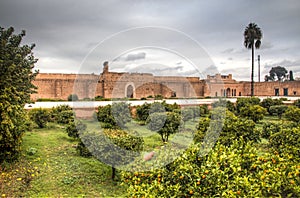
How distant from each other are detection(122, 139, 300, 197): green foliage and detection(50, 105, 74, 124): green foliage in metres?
9.03

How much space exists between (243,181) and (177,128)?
682 centimetres

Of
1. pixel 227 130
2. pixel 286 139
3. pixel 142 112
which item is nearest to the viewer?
pixel 286 139

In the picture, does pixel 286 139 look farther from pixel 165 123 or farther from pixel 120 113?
pixel 120 113

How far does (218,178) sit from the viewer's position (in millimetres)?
3350

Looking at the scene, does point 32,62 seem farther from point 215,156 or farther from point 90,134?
point 215,156

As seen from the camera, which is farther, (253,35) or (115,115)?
(253,35)

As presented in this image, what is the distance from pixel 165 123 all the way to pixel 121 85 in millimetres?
13974

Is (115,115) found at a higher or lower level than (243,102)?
lower

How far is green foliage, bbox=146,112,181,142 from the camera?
30.7ft

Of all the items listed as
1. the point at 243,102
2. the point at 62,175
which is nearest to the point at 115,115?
the point at 62,175

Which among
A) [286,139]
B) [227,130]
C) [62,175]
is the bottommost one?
[62,175]

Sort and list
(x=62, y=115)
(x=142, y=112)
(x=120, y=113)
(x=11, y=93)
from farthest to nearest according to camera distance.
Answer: (x=142, y=112), (x=62, y=115), (x=120, y=113), (x=11, y=93)

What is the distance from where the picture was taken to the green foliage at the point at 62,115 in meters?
12.5

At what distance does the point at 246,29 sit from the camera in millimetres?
26094
